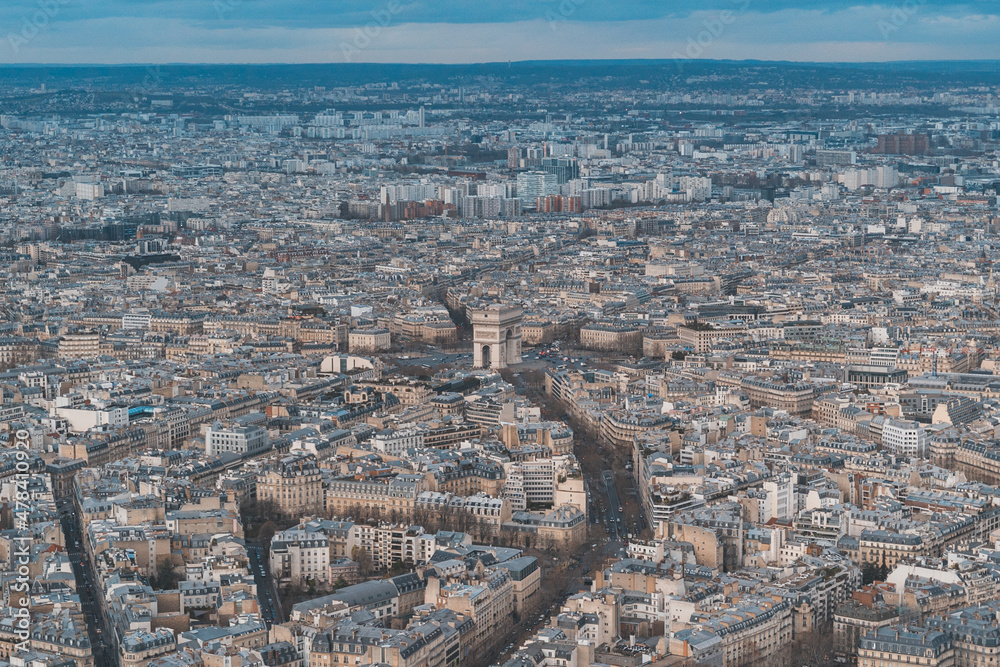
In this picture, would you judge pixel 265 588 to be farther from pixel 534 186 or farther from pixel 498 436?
pixel 534 186

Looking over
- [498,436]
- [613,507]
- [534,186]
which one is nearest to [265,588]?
[613,507]

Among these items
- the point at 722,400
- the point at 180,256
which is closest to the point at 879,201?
the point at 180,256

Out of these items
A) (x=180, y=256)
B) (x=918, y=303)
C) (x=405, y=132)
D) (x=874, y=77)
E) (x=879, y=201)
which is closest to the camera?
(x=918, y=303)

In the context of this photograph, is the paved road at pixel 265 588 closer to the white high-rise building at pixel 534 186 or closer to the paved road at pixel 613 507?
the paved road at pixel 613 507

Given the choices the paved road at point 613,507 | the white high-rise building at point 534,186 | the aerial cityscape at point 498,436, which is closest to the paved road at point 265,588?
the aerial cityscape at point 498,436

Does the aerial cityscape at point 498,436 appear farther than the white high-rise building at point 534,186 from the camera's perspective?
No

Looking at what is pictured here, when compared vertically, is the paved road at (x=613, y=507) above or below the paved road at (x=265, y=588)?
below

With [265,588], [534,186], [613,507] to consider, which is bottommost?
[534,186]

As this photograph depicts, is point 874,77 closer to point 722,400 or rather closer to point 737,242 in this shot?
point 737,242
